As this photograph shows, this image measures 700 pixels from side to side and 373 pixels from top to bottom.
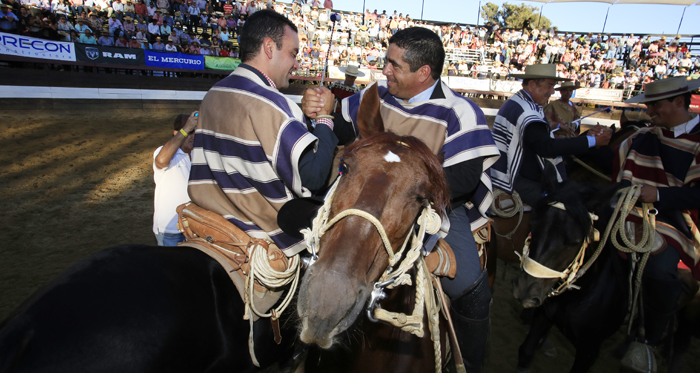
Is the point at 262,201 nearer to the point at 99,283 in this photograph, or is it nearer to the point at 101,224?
the point at 99,283

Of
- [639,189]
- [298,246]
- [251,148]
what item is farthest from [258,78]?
[639,189]

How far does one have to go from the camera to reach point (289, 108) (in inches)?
80.0

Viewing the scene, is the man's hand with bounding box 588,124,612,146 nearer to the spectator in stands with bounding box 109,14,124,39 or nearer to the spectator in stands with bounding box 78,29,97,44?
the spectator in stands with bounding box 78,29,97,44

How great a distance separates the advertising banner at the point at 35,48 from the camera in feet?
37.4

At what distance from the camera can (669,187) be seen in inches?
123

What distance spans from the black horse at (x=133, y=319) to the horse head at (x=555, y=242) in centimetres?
227

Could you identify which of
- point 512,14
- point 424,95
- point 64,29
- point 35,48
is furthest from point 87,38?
point 512,14

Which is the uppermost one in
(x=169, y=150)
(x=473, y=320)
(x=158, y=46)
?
(x=158, y=46)

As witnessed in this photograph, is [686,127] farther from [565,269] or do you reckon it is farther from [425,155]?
[425,155]

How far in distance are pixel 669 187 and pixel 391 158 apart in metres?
2.92

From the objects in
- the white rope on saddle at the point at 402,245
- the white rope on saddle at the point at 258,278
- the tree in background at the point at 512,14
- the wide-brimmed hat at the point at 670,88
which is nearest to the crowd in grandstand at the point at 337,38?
the wide-brimmed hat at the point at 670,88

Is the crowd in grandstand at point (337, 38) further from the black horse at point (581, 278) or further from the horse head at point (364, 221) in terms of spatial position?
the horse head at point (364, 221)

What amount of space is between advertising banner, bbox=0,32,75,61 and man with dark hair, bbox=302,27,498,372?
14230 mm

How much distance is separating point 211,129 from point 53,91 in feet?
43.9
